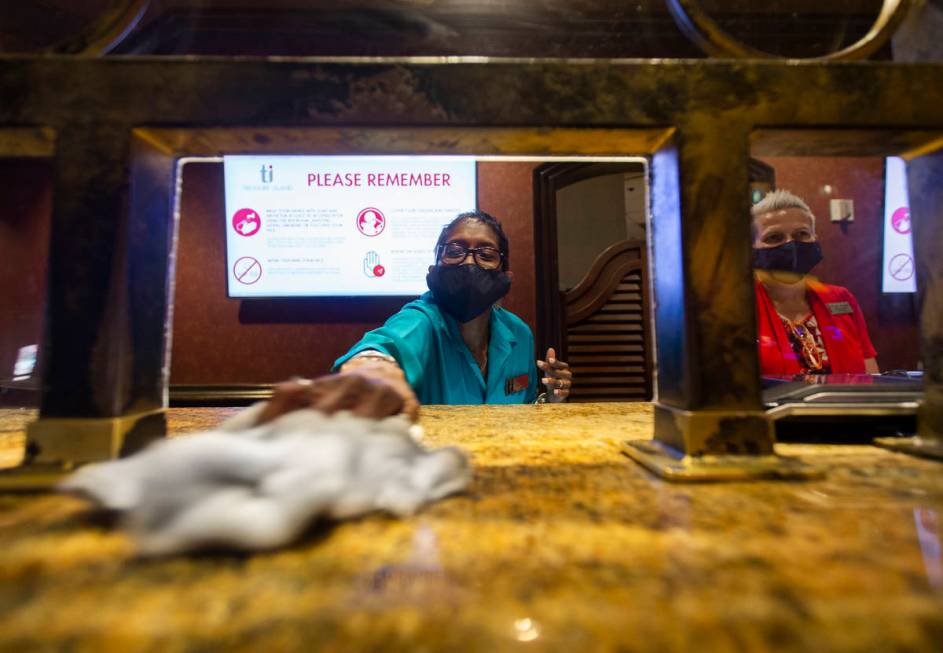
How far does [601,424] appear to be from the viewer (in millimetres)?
734

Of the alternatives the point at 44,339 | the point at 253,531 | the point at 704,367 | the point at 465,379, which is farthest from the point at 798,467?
the point at 465,379

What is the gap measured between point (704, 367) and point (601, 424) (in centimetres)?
31

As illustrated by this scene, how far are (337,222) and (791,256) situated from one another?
232 centimetres

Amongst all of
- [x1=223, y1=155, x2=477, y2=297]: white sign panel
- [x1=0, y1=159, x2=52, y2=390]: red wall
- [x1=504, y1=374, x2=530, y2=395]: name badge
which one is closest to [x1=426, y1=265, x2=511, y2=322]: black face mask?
[x1=504, y1=374, x2=530, y2=395]: name badge

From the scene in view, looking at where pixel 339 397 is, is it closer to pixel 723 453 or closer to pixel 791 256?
pixel 723 453

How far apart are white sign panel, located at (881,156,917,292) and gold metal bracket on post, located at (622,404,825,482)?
11.8 feet

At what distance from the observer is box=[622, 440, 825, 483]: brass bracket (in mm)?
413

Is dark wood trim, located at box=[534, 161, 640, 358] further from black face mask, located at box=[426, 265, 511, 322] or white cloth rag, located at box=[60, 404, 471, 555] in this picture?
white cloth rag, located at box=[60, 404, 471, 555]

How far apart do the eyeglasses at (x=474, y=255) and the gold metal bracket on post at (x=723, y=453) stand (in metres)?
1.50

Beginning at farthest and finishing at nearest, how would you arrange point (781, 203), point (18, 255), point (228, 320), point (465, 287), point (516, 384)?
point (228, 320), point (18, 255), point (781, 203), point (516, 384), point (465, 287)

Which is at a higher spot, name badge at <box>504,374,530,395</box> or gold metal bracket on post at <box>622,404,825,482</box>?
gold metal bracket on post at <box>622,404,825,482</box>

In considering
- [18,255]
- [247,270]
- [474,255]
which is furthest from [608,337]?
[18,255]

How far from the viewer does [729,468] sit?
422 mm

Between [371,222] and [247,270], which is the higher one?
[371,222]
